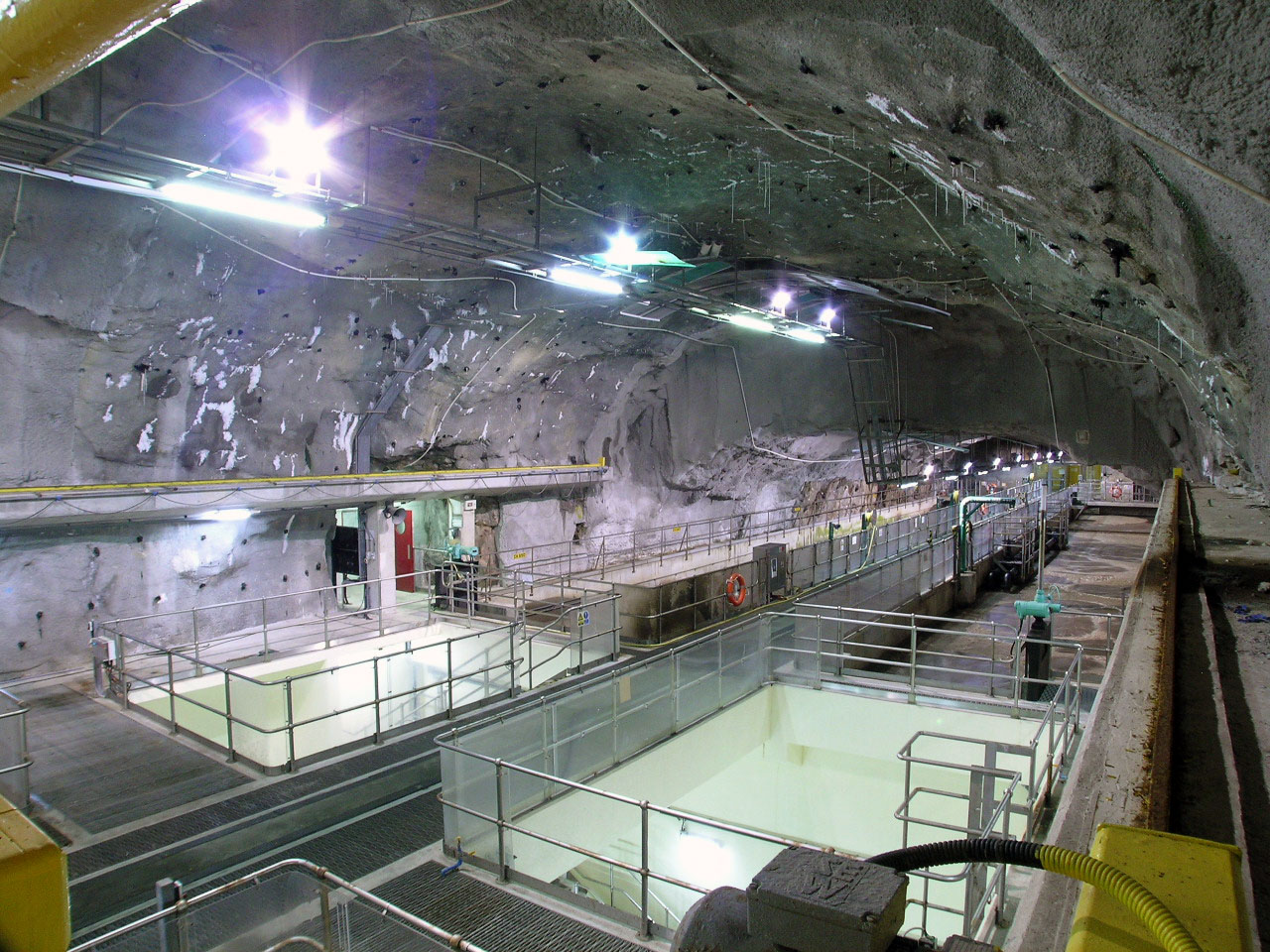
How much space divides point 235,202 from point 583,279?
4.45m

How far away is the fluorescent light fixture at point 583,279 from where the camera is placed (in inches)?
375

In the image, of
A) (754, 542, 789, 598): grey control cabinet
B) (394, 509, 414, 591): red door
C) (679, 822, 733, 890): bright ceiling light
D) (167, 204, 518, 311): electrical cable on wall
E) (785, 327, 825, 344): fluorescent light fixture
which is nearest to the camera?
(167, 204, 518, 311): electrical cable on wall

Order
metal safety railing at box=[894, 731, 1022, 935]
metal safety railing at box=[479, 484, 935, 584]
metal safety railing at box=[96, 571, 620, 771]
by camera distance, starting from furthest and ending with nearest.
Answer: metal safety railing at box=[479, 484, 935, 584]
metal safety railing at box=[96, 571, 620, 771]
metal safety railing at box=[894, 731, 1022, 935]

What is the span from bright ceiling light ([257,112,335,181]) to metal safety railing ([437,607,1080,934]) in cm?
474

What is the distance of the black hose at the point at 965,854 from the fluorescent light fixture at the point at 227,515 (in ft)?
39.3

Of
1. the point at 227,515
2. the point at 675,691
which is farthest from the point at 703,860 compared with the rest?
the point at 227,515

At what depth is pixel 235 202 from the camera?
6.18 meters

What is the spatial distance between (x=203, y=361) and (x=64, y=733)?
5.22 metres

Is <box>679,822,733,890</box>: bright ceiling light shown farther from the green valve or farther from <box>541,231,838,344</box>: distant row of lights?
<box>541,231,838,344</box>: distant row of lights

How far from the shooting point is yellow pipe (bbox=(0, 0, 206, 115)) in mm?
1860

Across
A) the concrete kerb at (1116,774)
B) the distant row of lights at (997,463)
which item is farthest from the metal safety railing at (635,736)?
the distant row of lights at (997,463)

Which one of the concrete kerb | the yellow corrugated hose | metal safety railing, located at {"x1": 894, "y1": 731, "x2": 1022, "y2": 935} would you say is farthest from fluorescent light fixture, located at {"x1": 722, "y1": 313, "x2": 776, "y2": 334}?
the yellow corrugated hose

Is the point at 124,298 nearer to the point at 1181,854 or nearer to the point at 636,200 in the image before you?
the point at 636,200

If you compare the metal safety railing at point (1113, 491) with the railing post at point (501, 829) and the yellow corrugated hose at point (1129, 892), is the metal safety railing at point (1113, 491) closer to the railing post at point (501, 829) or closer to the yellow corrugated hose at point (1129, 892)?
the railing post at point (501, 829)
